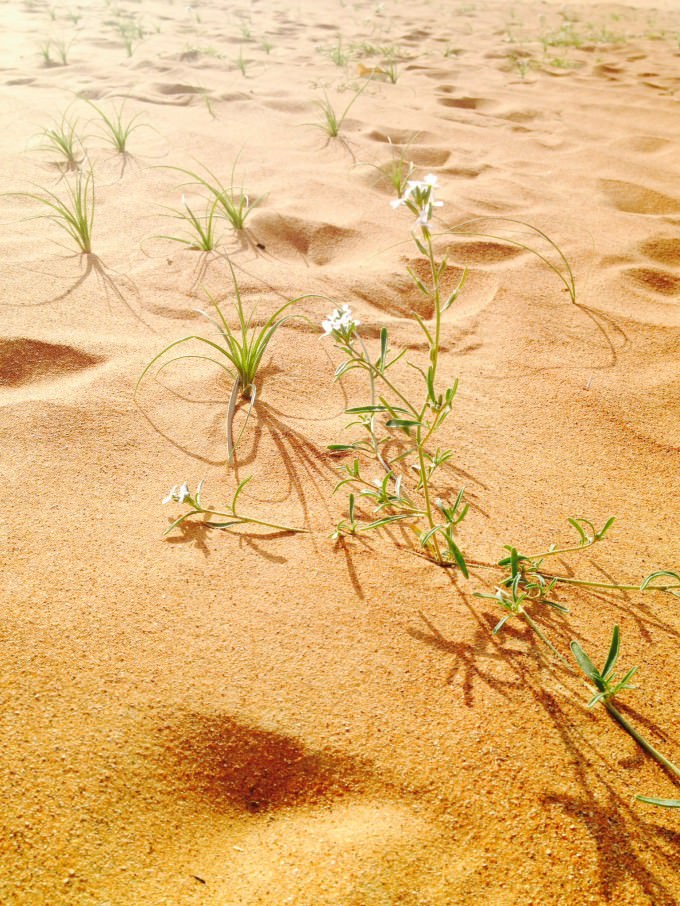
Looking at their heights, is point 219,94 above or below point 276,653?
above

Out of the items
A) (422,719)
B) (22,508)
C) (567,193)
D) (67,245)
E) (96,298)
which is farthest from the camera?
(567,193)

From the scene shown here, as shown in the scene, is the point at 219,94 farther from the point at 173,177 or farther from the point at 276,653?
the point at 276,653

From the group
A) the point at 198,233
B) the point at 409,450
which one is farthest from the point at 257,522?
the point at 198,233

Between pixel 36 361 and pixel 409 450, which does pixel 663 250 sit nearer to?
pixel 409 450

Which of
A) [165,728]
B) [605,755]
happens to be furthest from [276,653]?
[605,755]

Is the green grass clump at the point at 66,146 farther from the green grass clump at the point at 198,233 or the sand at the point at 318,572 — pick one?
the green grass clump at the point at 198,233

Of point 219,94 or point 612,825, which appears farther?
point 219,94

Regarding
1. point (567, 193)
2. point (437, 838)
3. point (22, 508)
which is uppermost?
point (567, 193)
